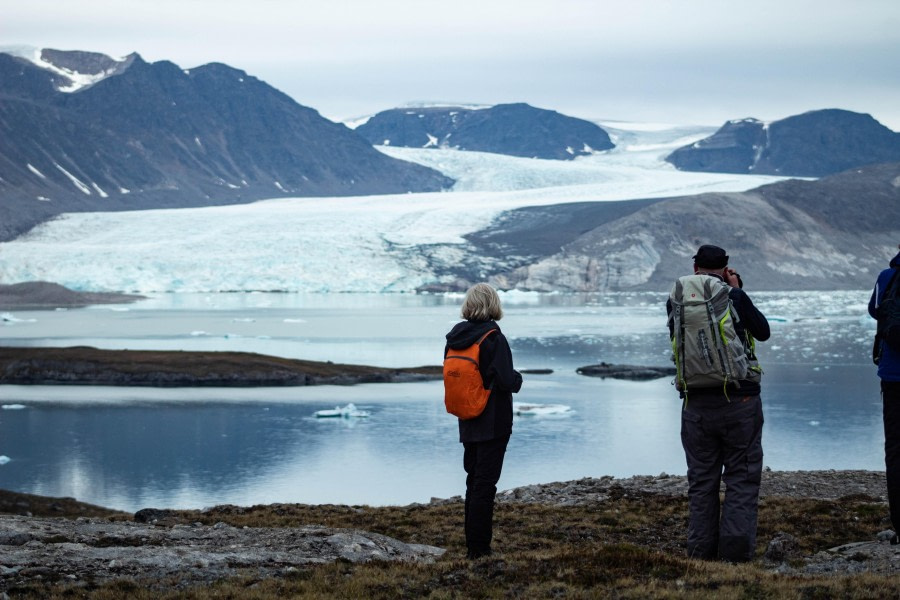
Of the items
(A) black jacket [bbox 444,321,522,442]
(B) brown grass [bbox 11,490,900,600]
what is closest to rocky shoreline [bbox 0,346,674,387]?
(B) brown grass [bbox 11,490,900,600]

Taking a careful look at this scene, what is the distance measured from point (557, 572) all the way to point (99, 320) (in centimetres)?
5854

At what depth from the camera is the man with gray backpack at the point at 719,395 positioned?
5.97 metres

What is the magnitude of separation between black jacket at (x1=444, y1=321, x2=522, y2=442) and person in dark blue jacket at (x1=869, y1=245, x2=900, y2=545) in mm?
2039

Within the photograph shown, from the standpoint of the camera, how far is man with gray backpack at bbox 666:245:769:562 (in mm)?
5973

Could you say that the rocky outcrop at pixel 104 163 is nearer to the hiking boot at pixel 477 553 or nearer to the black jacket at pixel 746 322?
the hiking boot at pixel 477 553

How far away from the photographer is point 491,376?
633 cm

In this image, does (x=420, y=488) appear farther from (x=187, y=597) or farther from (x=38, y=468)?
(x=187, y=597)

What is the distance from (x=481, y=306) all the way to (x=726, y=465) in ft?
5.28

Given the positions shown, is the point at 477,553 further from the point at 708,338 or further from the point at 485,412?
the point at 708,338

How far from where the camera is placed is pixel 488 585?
5438 mm

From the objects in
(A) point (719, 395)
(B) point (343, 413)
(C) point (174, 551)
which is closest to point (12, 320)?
(B) point (343, 413)

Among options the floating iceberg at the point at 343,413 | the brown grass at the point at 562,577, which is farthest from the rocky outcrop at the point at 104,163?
the brown grass at the point at 562,577

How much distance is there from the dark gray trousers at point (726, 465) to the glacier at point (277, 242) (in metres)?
69.9

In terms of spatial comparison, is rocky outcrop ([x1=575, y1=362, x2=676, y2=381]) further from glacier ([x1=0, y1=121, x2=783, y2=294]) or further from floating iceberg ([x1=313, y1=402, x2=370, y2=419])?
glacier ([x1=0, y1=121, x2=783, y2=294])
